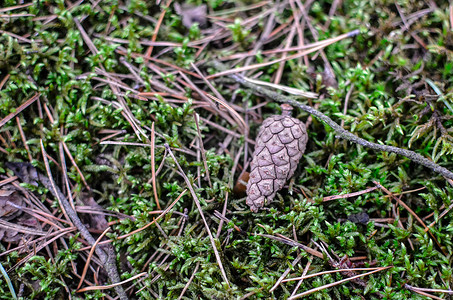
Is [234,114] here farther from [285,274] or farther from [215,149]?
[285,274]

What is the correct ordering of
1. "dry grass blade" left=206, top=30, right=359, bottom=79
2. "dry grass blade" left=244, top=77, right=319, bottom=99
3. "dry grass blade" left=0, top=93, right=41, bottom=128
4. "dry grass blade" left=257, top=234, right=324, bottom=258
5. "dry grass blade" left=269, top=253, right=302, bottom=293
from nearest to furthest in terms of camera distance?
"dry grass blade" left=269, top=253, right=302, bottom=293, "dry grass blade" left=257, top=234, right=324, bottom=258, "dry grass blade" left=0, top=93, right=41, bottom=128, "dry grass blade" left=244, top=77, right=319, bottom=99, "dry grass blade" left=206, top=30, right=359, bottom=79

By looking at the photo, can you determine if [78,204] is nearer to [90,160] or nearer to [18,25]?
[90,160]

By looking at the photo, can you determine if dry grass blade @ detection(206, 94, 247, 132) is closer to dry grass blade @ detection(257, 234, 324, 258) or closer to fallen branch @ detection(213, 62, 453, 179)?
fallen branch @ detection(213, 62, 453, 179)

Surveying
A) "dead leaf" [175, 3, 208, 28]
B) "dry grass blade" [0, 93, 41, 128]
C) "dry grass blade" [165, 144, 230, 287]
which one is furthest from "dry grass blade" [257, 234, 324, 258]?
"dry grass blade" [0, 93, 41, 128]

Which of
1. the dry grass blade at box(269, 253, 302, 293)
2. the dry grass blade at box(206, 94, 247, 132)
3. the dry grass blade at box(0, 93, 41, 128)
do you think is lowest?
the dry grass blade at box(269, 253, 302, 293)

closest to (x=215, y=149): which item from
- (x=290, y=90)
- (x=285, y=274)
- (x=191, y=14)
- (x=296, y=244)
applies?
(x=290, y=90)

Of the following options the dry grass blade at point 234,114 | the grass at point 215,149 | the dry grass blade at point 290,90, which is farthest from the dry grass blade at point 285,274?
the dry grass blade at point 290,90

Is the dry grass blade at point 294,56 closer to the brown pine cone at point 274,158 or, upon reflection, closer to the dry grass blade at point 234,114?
the dry grass blade at point 234,114
